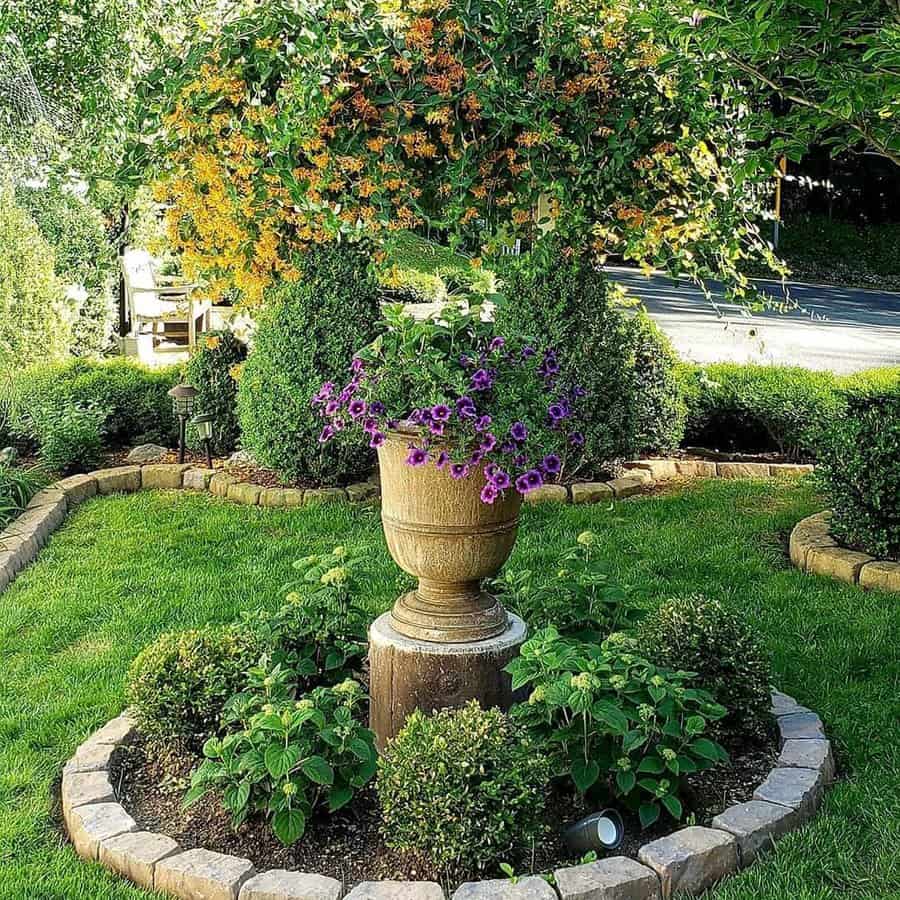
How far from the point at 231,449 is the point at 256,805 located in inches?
170

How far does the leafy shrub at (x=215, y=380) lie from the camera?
6613 mm

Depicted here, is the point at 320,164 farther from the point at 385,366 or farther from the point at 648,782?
the point at 648,782

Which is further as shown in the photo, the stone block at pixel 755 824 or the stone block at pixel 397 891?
the stone block at pixel 755 824

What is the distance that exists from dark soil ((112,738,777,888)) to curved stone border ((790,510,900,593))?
1.62 meters

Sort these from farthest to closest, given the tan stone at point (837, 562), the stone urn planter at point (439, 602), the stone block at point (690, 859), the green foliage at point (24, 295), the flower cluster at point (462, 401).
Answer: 1. the green foliage at point (24, 295)
2. the tan stone at point (837, 562)
3. the stone urn planter at point (439, 602)
4. the flower cluster at point (462, 401)
5. the stone block at point (690, 859)

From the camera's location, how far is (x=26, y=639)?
4.21m

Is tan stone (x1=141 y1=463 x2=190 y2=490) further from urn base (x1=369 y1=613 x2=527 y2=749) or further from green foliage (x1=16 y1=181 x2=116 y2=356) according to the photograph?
urn base (x1=369 y1=613 x2=527 y2=749)

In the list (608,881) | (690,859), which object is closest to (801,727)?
(690,859)

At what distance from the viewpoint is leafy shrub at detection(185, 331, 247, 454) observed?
21.7 feet

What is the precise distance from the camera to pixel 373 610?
433cm

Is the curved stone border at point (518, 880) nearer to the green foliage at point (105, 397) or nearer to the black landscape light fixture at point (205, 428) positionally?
the black landscape light fixture at point (205, 428)

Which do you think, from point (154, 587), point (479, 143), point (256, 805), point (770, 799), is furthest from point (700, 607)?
point (479, 143)

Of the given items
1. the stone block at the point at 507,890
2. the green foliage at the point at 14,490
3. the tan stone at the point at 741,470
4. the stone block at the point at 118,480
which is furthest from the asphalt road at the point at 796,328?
the stone block at the point at 507,890

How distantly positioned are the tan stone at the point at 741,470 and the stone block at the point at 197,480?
2.85m
